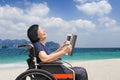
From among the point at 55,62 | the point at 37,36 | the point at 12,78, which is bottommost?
the point at 12,78

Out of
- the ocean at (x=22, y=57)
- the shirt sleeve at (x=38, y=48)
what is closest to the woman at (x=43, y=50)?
the shirt sleeve at (x=38, y=48)

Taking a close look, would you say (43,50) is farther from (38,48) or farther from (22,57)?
(22,57)

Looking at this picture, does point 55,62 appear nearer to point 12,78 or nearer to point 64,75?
point 64,75

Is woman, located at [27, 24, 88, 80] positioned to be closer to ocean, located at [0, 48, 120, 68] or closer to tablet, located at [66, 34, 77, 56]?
tablet, located at [66, 34, 77, 56]

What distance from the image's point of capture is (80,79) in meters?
4.96

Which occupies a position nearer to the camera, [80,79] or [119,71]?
[80,79]

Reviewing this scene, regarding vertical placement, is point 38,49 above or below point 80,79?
above

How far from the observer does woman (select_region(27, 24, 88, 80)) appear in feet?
15.9

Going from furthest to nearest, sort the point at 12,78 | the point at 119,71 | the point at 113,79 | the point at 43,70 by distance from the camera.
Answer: the point at 119,71
the point at 12,78
the point at 113,79
the point at 43,70

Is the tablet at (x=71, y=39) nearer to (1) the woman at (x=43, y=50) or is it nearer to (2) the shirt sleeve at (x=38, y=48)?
(1) the woman at (x=43, y=50)

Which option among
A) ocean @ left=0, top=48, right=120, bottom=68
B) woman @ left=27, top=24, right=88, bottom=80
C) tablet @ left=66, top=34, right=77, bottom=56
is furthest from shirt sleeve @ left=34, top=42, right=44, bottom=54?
ocean @ left=0, top=48, right=120, bottom=68

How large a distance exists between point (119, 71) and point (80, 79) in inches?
180

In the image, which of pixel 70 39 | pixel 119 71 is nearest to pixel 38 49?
pixel 70 39

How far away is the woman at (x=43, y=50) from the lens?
191 inches
